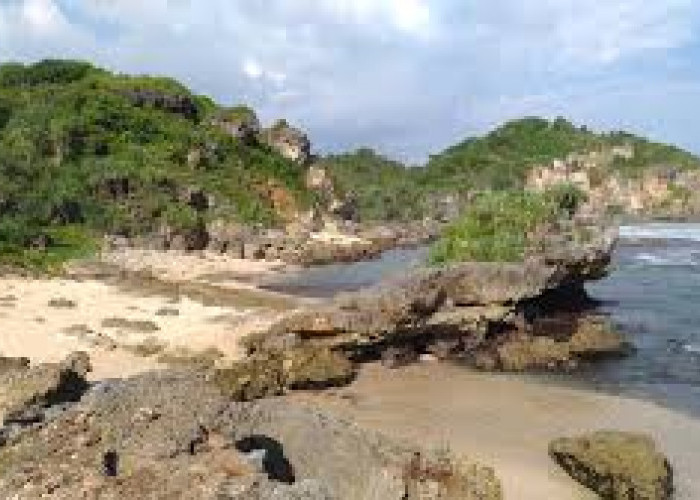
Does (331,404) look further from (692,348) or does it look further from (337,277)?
(337,277)

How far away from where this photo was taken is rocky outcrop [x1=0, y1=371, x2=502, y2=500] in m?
14.1

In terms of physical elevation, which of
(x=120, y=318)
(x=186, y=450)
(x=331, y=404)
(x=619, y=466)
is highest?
(x=186, y=450)

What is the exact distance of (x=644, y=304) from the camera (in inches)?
2475

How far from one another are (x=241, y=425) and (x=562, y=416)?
55.5 ft

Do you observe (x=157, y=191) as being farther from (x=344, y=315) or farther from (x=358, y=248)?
(x=344, y=315)

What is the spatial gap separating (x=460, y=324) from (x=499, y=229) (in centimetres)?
1628

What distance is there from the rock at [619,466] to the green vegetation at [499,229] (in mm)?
27261

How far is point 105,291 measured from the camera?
53.0 metres

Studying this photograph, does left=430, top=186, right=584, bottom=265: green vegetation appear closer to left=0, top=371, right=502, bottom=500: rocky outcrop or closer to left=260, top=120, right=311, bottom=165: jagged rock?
left=0, top=371, right=502, bottom=500: rocky outcrop

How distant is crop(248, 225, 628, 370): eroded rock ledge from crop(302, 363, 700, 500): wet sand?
1.55 metres

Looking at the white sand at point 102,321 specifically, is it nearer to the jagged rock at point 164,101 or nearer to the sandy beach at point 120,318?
the sandy beach at point 120,318

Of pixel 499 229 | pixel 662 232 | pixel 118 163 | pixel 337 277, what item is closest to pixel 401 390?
pixel 499 229

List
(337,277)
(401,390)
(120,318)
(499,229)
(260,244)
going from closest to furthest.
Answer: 1. (401,390)
2. (120,318)
3. (499,229)
4. (337,277)
5. (260,244)

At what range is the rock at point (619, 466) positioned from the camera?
2434cm
